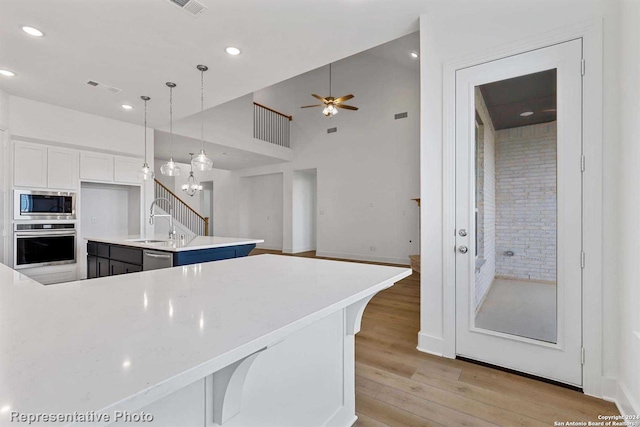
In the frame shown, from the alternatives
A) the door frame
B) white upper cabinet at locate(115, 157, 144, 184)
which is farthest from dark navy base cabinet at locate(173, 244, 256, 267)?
white upper cabinet at locate(115, 157, 144, 184)

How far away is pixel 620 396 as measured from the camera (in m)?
1.76

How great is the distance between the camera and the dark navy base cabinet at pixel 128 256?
2959 mm

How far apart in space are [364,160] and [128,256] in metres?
5.22

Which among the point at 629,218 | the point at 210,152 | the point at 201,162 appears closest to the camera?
the point at 629,218

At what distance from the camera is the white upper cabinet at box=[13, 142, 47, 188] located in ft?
13.2

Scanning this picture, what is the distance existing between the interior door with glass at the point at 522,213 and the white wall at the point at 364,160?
4.07 metres

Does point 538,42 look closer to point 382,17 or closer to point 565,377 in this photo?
point 382,17

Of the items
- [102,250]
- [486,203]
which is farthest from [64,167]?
[486,203]

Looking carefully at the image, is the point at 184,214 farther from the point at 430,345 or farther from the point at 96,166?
the point at 430,345

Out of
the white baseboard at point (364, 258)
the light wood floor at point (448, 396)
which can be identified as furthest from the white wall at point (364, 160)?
the light wood floor at point (448, 396)

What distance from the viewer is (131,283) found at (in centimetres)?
124

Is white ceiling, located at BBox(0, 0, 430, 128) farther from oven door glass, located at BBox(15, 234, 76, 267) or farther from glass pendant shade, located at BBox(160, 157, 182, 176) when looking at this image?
oven door glass, located at BBox(15, 234, 76, 267)

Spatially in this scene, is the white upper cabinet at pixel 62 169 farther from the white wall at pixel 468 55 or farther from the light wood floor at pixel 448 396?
the white wall at pixel 468 55

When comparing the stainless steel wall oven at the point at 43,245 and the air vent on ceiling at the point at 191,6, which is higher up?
the air vent on ceiling at the point at 191,6
